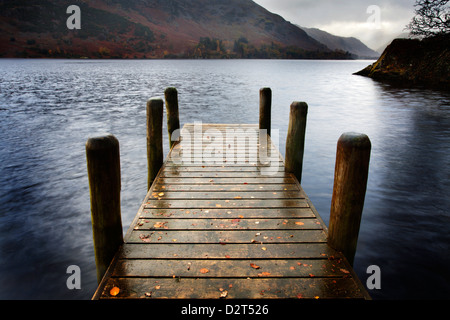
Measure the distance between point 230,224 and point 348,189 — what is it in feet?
5.20

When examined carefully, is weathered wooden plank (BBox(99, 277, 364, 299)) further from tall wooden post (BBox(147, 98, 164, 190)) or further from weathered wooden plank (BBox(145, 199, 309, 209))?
tall wooden post (BBox(147, 98, 164, 190))

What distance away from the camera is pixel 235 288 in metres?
2.72

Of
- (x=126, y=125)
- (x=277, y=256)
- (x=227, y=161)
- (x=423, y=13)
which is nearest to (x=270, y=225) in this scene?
(x=277, y=256)

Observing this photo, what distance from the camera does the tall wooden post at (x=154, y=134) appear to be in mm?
5750

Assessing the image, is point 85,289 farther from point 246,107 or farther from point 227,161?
point 246,107

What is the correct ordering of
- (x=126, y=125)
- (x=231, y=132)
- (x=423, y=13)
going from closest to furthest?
(x=231, y=132) → (x=126, y=125) → (x=423, y=13)

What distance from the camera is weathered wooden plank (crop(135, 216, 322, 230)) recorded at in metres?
3.78

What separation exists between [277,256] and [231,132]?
6436mm

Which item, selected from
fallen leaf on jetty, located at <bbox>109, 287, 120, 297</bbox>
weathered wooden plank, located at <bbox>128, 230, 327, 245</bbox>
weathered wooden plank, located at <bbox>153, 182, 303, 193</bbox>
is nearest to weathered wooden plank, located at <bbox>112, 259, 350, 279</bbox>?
fallen leaf on jetty, located at <bbox>109, 287, 120, 297</bbox>

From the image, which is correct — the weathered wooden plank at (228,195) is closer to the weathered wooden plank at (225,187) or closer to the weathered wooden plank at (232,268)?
the weathered wooden plank at (225,187)

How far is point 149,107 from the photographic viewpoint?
570 cm

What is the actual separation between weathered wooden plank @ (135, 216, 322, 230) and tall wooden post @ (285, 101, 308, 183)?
1812mm

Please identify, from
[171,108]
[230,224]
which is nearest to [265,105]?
[171,108]
